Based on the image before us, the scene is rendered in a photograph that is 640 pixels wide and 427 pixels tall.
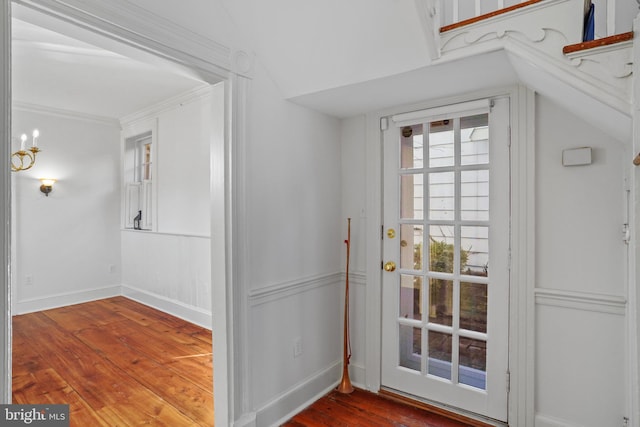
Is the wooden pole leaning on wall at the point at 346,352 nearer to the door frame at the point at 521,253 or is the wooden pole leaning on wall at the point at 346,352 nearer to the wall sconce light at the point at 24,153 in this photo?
the door frame at the point at 521,253

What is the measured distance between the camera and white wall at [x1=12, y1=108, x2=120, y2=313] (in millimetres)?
4434

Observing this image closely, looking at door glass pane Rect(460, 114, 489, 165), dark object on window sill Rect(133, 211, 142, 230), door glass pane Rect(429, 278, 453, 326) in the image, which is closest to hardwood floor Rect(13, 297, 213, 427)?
dark object on window sill Rect(133, 211, 142, 230)

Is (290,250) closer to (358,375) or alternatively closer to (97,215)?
(358,375)

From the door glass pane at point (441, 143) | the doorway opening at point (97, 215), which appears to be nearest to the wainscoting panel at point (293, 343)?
the door glass pane at point (441, 143)

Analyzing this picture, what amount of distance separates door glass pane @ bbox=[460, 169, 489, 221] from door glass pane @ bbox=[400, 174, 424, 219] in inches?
10.9

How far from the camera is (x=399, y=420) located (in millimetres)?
2238

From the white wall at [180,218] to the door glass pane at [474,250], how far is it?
2.66 m

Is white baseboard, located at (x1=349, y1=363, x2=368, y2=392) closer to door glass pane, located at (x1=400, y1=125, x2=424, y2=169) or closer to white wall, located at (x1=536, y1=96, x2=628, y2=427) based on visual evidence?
white wall, located at (x1=536, y1=96, x2=628, y2=427)

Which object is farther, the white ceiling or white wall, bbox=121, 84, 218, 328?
white wall, bbox=121, 84, 218, 328

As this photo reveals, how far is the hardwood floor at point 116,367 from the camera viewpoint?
7.66ft

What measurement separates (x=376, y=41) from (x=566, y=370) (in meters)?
2.10

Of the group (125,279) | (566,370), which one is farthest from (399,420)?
(125,279)

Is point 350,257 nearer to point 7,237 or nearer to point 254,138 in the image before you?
point 254,138

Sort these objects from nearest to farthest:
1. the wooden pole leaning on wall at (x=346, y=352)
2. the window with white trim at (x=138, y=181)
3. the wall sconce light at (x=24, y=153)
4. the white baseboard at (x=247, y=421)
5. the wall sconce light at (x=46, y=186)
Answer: the white baseboard at (x=247, y=421) → the wooden pole leaning on wall at (x=346, y=352) → the wall sconce light at (x=24, y=153) → the wall sconce light at (x=46, y=186) → the window with white trim at (x=138, y=181)
